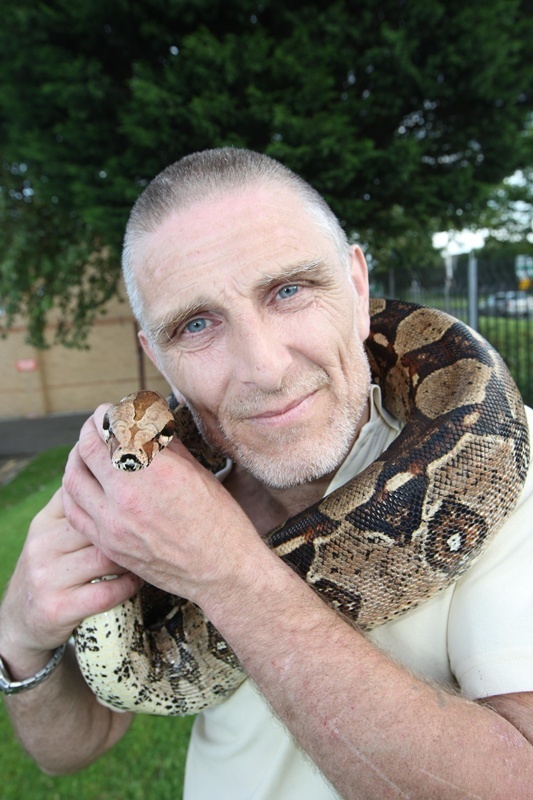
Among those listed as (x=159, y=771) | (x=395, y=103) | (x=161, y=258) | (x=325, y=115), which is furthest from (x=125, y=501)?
(x=395, y=103)

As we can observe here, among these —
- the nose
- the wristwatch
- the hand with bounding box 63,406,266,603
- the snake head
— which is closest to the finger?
the hand with bounding box 63,406,266,603

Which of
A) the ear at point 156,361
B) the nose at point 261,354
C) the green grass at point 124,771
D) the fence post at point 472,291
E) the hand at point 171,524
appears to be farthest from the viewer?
the fence post at point 472,291

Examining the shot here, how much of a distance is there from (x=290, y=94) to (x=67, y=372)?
1461 centimetres

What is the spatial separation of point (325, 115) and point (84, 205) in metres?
3.43

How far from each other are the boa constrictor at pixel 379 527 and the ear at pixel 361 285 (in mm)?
308

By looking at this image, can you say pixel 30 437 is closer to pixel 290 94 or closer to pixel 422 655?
pixel 290 94

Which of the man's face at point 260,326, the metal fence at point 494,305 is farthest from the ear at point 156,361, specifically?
the metal fence at point 494,305

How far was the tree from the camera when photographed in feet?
21.9

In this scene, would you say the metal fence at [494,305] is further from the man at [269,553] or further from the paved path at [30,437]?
the paved path at [30,437]

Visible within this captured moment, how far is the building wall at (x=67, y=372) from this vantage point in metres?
19.0

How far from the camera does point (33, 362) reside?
19.0 m

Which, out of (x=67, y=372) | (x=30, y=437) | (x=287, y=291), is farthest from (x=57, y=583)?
(x=67, y=372)

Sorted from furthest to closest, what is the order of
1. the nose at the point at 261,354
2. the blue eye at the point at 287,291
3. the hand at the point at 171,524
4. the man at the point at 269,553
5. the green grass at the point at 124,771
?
the green grass at the point at 124,771
the blue eye at the point at 287,291
the nose at the point at 261,354
the hand at the point at 171,524
the man at the point at 269,553

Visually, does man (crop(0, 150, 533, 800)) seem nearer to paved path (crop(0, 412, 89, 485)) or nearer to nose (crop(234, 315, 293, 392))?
nose (crop(234, 315, 293, 392))
